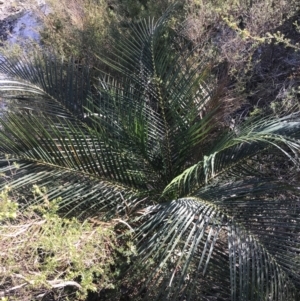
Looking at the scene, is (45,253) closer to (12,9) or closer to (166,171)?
(166,171)

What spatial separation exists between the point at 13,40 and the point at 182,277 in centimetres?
470

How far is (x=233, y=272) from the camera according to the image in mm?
1714

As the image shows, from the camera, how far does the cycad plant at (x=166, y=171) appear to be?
5.85 ft

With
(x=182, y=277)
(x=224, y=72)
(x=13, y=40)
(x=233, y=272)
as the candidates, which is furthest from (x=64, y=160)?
(x=13, y=40)

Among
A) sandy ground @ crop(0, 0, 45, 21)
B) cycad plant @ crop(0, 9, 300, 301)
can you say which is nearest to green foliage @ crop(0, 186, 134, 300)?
cycad plant @ crop(0, 9, 300, 301)

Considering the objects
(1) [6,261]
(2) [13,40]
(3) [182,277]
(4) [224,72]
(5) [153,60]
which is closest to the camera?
Answer: (1) [6,261]

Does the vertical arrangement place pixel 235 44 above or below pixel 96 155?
above

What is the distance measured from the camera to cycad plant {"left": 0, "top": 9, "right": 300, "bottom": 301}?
178 centimetres

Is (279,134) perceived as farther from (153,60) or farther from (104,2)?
(104,2)

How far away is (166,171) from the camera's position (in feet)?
7.93

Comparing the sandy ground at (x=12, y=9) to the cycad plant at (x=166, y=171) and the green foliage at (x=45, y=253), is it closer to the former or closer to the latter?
the cycad plant at (x=166, y=171)

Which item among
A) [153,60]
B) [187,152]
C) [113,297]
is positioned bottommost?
[113,297]

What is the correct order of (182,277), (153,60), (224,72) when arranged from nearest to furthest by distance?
(182,277) → (153,60) → (224,72)

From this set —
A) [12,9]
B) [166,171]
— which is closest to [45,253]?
[166,171]
